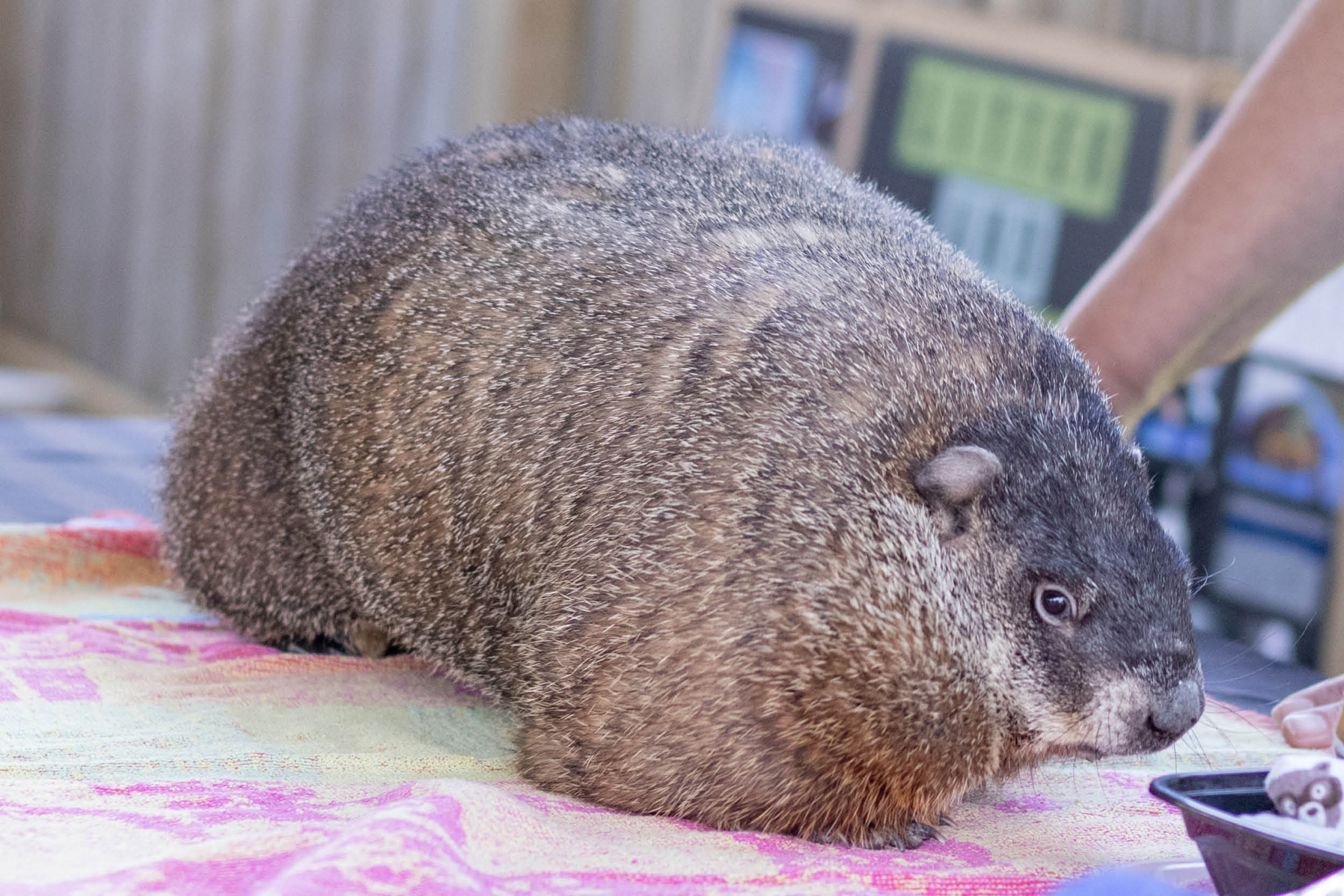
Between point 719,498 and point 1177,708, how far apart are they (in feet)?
2.04

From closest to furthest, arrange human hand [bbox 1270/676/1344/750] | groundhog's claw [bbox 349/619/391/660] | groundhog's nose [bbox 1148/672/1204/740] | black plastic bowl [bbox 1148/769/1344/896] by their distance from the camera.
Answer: black plastic bowl [bbox 1148/769/1344/896] → groundhog's nose [bbox 1148/672/1204/740] → human hand [bbox 1270/676/1344/750] → groundhog's claw [bbox 349/619/391/660]

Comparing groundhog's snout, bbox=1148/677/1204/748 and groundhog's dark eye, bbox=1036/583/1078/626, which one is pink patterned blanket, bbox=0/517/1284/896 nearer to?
groundhog's snout, bbox=1148/677/1204/748

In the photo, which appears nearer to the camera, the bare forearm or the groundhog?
the groundhog

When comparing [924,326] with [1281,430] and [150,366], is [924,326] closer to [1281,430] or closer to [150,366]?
[1281,430]

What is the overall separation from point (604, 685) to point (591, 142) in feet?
3.62

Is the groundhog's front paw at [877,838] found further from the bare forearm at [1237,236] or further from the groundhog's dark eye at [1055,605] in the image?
the bare forearm at [1237,236]

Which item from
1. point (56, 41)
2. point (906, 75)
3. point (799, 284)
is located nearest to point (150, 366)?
point (56, 41)

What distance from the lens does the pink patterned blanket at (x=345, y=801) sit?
1411 millimetres

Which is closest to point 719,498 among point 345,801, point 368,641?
point 345,801

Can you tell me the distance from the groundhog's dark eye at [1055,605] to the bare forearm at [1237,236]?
1.06m

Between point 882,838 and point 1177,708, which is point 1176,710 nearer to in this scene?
point 1177,708

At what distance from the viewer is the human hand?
2.15m

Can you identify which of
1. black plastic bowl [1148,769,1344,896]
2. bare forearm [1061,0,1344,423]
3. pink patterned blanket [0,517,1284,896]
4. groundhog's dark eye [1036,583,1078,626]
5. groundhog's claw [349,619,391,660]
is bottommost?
groundhog's claw [349,619,391,660]

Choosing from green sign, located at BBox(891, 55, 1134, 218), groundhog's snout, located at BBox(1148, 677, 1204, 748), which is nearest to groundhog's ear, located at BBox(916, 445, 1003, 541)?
groundhog's snout, located at BBox(1148, 677, 1204, 748)
